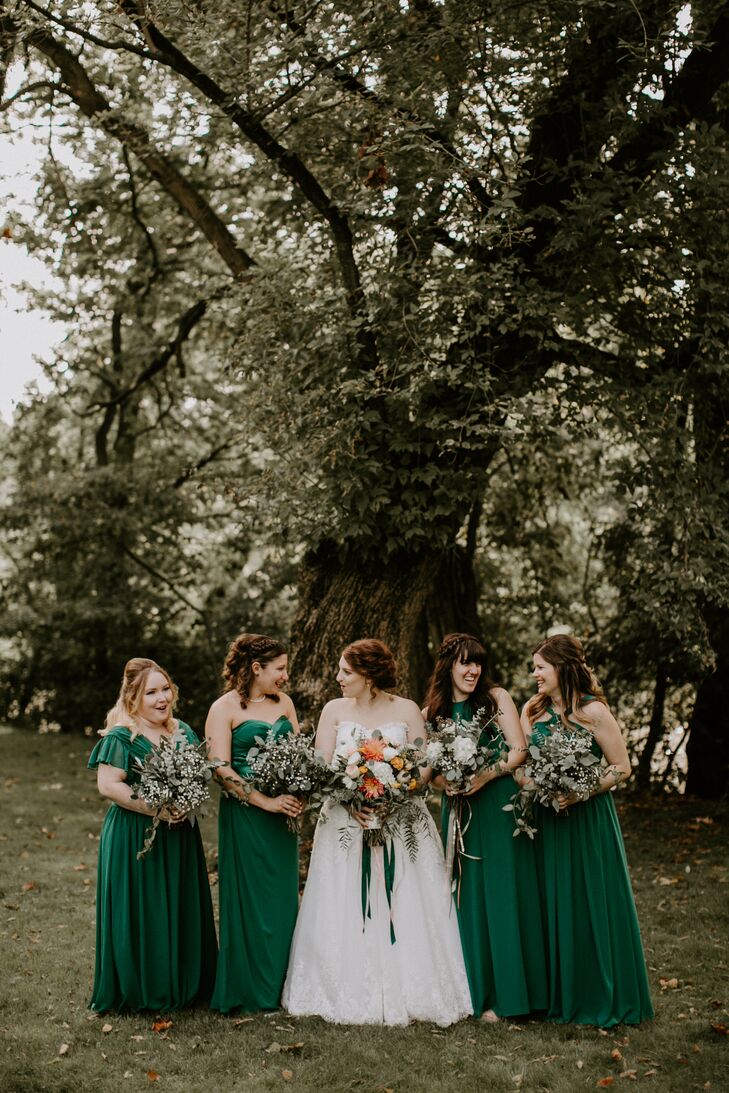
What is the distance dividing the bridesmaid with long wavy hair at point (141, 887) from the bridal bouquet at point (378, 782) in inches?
39.8

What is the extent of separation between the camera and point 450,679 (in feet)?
22.7

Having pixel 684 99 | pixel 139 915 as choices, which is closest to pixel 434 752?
pixel 139 915

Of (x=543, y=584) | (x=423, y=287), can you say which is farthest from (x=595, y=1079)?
(x=543, y=584)

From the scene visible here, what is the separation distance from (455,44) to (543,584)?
394 inches

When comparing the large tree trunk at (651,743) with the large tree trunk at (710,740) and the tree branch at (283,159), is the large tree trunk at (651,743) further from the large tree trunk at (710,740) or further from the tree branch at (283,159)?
the tree branch at (283,159)

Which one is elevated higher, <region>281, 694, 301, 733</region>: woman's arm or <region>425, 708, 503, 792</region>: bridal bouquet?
<region>281, 694, 301, 733</region>: woman's arm

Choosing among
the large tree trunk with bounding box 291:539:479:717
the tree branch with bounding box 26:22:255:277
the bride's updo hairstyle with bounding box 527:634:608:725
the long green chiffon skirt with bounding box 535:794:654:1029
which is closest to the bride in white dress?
the long green chiffon skirt with bounding box 535:794:654:1029

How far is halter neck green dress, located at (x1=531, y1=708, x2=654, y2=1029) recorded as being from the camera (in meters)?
6.47

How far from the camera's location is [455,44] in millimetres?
8633

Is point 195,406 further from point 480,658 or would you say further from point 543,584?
point 480,658

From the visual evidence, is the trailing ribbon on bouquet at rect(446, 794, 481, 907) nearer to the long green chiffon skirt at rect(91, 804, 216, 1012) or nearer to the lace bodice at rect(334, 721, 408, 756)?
the lace bodice at rect(334, 721, 408, 756)

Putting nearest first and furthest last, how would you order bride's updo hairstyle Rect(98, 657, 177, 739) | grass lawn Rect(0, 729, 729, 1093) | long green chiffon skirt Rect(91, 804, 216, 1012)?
grass lawn Rect(0, 729, 729, 1093) → long green chiffon skirt Rect(91, 804, 216, 1012) → bride's updo hairstyle Rect(98, 657, 177, 739)

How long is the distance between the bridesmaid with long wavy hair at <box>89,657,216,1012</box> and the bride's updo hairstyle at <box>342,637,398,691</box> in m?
1.17

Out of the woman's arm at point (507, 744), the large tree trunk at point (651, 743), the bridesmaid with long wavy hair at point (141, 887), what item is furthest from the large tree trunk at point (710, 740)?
the bridesmaid with long wavy hair at point (141, 887)
